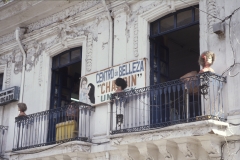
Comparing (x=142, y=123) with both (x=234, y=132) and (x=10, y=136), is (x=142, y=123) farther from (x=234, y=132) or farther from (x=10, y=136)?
(x=10, y=136)

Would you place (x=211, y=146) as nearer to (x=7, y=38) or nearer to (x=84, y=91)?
(x=84, y=91)

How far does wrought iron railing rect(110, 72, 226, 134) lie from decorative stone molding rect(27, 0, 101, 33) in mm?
2784

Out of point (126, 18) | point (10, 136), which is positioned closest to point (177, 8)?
point (126, 18)

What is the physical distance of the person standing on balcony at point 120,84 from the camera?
9406 millimetres

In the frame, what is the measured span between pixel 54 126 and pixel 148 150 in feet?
10.0

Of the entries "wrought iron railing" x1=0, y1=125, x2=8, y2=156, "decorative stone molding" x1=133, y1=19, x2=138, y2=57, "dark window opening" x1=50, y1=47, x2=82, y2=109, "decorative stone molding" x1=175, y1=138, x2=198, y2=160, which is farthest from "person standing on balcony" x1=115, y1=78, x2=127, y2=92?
"wrought iron railing" x1=0, y1=125, x2=8, y2=156

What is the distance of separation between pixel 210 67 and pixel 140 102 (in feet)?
5.27

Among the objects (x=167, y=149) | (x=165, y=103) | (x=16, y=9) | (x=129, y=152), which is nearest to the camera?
(x=167, y=149)

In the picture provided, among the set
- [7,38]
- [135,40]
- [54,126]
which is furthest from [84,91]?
[7,38]

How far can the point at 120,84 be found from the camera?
9.42 metres

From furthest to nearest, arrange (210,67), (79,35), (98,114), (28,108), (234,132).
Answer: (28,108)
(79,35)
(98,114)
(210,67)
(234,132)

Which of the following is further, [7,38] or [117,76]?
[7,38]

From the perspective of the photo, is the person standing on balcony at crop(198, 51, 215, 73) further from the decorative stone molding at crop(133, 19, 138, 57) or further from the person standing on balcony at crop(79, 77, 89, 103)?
the person standing on balcony at crop(79, 77, 89, 103)

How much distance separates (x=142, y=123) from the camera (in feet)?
29.7
